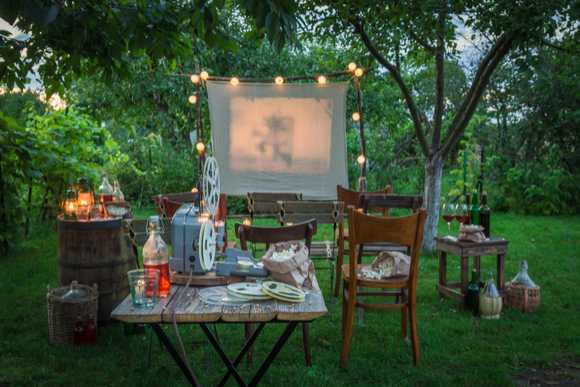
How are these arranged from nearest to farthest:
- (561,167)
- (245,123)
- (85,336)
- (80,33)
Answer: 1. (80,33)
2. (85,336)
3. (245,123)
4. (561,167)

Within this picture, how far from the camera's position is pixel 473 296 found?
14.4 feet

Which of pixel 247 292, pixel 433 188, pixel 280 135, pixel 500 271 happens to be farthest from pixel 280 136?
pixel 247 292

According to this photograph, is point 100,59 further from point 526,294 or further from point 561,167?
point 561,167

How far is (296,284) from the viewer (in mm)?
2348

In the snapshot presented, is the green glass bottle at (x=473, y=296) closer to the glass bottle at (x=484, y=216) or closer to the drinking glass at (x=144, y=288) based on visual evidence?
the glass bottle at (x=484, y=216)

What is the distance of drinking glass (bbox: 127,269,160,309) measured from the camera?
2.11 metres

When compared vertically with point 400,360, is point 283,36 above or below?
above

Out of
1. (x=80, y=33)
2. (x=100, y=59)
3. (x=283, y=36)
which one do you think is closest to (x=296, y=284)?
(x=283, y=36)

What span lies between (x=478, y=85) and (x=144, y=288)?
4811 millimetres

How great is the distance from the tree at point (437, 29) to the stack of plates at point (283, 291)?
322 centimetres

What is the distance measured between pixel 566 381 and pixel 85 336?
285 centimetres

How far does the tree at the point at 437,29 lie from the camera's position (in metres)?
4.64

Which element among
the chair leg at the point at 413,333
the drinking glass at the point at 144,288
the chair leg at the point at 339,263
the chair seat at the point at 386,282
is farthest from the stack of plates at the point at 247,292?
the chair leg at the point at 339,263

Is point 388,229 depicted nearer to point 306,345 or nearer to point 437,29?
point 306,345
